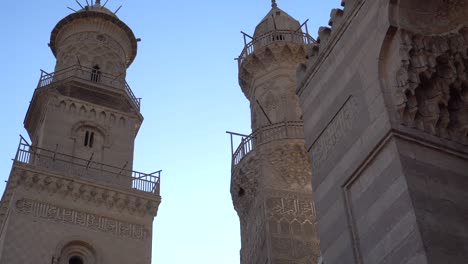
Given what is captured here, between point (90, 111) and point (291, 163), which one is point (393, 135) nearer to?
point (291, 163)

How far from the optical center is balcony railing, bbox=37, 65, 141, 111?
918 inches

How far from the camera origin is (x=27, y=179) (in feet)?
62.6

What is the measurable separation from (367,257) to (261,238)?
9430mm

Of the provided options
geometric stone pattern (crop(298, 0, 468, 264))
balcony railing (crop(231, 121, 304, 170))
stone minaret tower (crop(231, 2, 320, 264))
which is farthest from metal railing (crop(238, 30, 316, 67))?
geometric stone pattern (crop(298, 0, 468, 264))

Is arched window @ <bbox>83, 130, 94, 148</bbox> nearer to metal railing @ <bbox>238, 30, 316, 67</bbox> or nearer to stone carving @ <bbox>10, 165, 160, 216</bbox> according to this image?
stone carving @ <bbox>10, 165, 160, 216</bbox>

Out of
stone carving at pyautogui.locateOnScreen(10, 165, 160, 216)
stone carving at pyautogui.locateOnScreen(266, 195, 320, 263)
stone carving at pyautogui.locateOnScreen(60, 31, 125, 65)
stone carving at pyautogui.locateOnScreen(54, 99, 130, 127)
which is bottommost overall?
stone carving at pyautogui.locateOnScreen(266, 195, 320, 263)

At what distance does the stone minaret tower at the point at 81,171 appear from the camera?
18516 millimetres

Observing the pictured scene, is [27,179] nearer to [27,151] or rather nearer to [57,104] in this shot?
[27,151]

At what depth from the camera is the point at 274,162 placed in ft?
58.0

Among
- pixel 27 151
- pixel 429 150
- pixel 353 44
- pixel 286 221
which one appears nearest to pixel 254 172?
A: pixel 286 221

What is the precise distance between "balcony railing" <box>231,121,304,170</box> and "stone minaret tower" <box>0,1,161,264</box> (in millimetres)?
3342

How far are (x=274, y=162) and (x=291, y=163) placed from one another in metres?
0.42

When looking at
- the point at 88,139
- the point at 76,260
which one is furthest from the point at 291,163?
the point at 88,139

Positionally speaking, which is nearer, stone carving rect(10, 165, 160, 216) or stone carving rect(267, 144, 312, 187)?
stone carving rect(267, 144, 312, 187)
